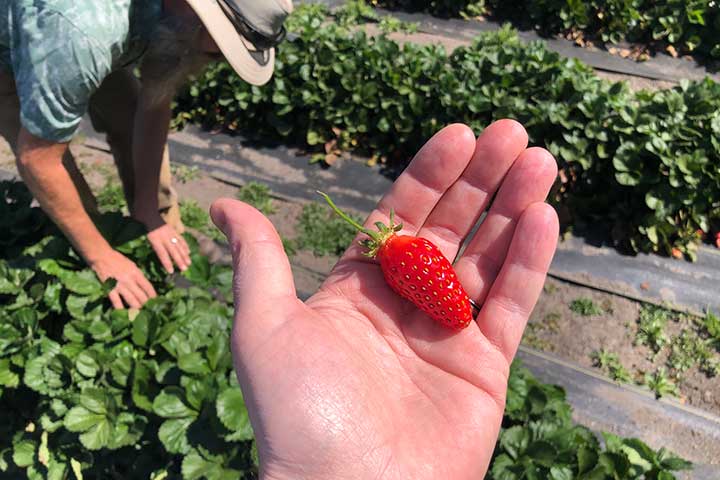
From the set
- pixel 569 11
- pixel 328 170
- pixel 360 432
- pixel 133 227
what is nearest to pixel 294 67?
pixel 328 170

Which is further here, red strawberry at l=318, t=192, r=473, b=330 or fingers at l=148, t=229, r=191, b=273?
fingers at l=148, t=229, r=191, b=273

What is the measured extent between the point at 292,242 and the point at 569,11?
4.52m

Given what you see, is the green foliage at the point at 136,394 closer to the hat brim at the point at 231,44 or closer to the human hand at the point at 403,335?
the human hand at the point at 403,335

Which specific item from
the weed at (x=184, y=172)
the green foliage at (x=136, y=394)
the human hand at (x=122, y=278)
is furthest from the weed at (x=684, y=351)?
the weed at (x=184, y=172)

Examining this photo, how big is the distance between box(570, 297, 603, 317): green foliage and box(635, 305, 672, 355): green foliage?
27 centimetres

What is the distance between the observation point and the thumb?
1.65 metres

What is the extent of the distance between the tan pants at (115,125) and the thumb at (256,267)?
1629 millimetres

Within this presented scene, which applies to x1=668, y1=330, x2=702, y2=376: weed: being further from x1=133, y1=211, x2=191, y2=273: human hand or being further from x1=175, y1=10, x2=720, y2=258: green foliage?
x1=133, y1=211, x2=191, y2=273: human hand

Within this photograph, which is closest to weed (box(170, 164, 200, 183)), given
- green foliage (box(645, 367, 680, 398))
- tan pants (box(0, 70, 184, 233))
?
tan pants (box(0, 70, 184, 233))

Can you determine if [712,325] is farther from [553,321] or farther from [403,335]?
[403,335]

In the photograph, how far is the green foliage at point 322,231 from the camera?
4309 mm

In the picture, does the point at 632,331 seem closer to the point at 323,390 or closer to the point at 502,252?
the point at 502,252

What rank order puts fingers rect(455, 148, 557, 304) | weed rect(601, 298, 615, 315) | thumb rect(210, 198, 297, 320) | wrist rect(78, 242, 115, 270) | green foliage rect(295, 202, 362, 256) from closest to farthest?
thumb rect(210, 198, 297, 320) < fingers rect(455, 148, 557, 304) < wrist rect(78, 242, 115, 270) < weed rect(601, 298, 615, 315) < green foliage rect(295, 202, 362, 256)

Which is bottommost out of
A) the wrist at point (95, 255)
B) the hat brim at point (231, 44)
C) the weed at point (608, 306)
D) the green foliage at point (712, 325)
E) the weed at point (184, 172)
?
the weed at point (184, 172)
